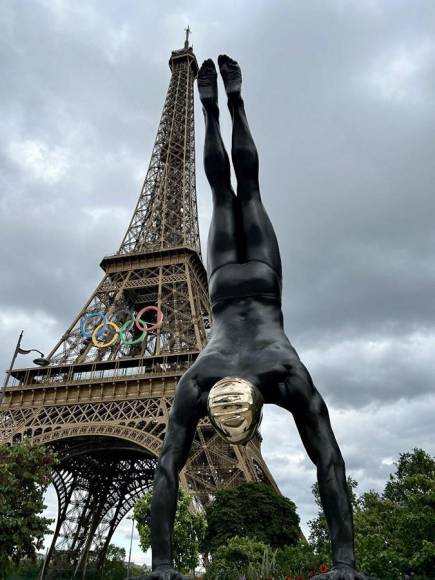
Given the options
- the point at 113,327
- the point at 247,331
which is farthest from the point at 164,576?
the point at 113,327

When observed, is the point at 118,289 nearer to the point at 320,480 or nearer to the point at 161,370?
the point at 161,370

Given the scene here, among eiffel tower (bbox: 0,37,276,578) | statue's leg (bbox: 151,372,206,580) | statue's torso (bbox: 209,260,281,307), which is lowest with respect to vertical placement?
statue's leg (bbox: 151,372,206,580)

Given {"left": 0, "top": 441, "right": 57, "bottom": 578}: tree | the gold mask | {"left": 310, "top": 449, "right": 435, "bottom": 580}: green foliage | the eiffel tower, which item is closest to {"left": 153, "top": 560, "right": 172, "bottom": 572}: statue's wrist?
the gold mask

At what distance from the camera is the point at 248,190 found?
3.99 m

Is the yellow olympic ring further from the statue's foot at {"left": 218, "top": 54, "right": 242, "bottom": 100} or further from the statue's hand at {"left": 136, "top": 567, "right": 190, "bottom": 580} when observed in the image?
the statue's hand at {"left": 136, "top": 567, "right": 190, "bottom": 580}

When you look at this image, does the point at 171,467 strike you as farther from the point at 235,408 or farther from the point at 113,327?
the point at 113,327

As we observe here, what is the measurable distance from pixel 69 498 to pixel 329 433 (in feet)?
108

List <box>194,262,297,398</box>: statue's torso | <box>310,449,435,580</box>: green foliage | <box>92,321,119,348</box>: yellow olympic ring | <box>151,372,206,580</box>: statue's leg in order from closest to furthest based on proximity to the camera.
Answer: <box>151,372,206,580</box>: statue's leg
<box>194,262,297,398</box>: statue's torso
<box>310,449,435,580</box>: green foliage
<box>92,321,119,348</box>: yellow olympic ring

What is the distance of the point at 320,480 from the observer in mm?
2857

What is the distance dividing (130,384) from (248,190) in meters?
23.6

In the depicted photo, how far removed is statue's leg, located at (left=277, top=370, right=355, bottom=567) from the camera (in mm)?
2660

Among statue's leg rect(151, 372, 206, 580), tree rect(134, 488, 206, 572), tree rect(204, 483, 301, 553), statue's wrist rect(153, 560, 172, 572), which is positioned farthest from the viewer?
tree rect(204, 483, 301, 553)

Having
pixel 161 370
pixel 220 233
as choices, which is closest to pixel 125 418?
pixel 161 370

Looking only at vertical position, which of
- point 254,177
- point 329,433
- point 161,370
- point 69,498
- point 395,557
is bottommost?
point 329,433
